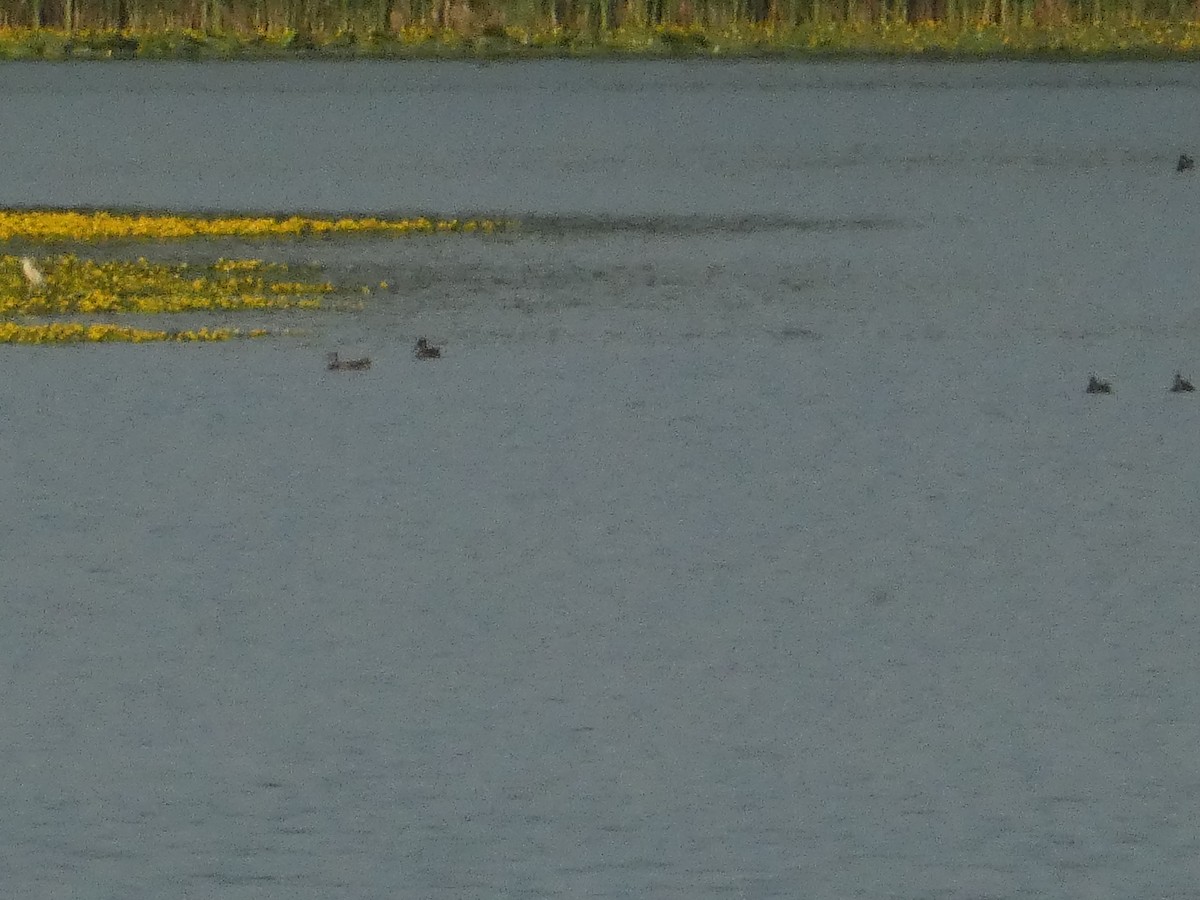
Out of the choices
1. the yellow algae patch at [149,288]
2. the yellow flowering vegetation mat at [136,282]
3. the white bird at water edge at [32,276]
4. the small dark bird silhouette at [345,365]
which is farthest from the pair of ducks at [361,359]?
the white bird at water edge at [32,276]

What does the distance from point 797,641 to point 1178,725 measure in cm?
246

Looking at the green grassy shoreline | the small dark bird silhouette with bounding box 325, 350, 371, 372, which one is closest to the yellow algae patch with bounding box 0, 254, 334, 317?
the small dark bird silhouette with bounding box 325, 350, 371, 372

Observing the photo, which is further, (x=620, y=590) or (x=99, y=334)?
(x=99, y=334)

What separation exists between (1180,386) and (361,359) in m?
6.62

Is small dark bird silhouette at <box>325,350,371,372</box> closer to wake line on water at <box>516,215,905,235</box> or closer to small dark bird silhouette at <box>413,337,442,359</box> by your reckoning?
small dark bird silhouette at <box>413,337,442,359</box>

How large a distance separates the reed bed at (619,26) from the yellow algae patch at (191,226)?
54214 millimetres

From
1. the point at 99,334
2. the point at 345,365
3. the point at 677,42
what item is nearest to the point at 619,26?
the point at 677,42

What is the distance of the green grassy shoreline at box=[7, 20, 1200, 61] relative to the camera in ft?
337

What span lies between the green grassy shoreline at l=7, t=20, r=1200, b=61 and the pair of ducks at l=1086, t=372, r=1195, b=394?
75412 mm

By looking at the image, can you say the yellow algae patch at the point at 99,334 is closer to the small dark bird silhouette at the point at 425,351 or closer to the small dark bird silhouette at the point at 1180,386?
the small dark bird silhouette at the point at 425,351

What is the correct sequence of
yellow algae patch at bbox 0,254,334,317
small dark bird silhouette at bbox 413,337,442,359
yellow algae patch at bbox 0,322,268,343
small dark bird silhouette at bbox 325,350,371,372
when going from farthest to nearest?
yellow algae patch at bbox 0,254,334,317, yellow algae patch at bbox 0,322,268,343, small dark bird silhouette at bbox 413,337,442,359, small dark bird silhouette at bbox 325,350,371,372

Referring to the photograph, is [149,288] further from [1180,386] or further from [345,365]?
[1180,386]

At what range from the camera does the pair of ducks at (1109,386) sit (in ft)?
86.4

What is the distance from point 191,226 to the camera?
45219 millimetres
